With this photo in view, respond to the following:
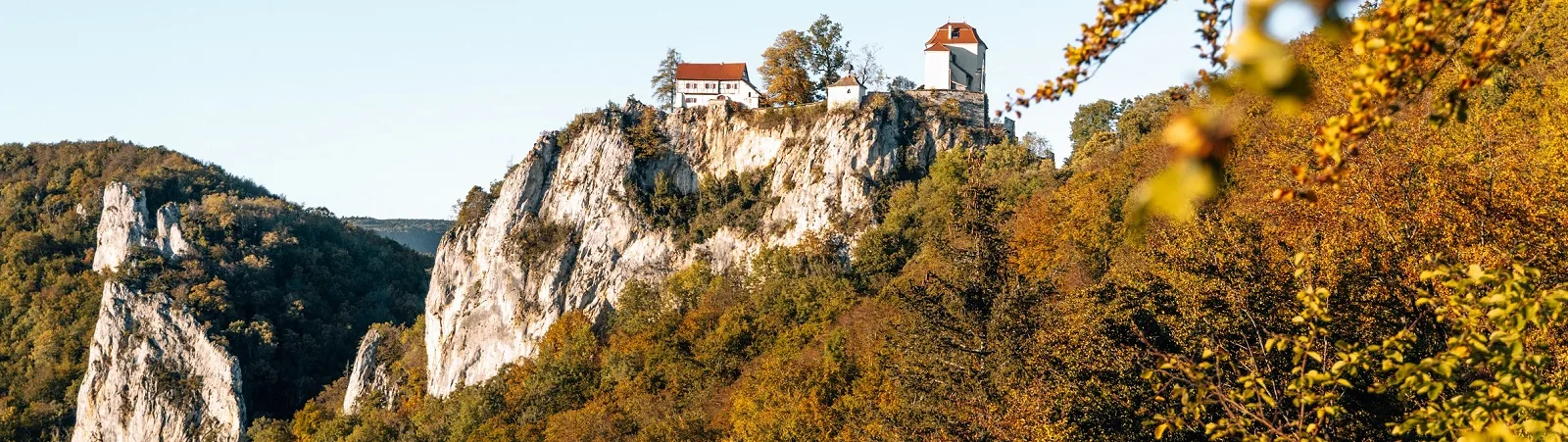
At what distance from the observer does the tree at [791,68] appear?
2734 inches

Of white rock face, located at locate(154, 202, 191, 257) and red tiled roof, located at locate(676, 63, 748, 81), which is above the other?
red tiled roof, located at locate(676, 63, 748, 81)

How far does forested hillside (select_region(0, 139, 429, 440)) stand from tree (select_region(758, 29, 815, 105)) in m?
52.7

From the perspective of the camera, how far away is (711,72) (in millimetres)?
74750

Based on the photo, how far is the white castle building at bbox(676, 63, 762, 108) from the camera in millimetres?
73125

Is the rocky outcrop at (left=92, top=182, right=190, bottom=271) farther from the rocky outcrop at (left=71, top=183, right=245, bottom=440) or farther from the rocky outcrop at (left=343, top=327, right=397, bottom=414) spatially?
the rocky outcrop at (left=343, top=327, right=397, bottom=414)

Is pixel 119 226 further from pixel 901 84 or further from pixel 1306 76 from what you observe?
pixel 1306 76

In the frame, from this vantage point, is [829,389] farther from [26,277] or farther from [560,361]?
[26,277]

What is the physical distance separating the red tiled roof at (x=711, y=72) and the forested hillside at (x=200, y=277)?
46229mm

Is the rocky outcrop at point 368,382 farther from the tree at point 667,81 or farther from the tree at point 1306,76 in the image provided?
the tree at point 1306,76

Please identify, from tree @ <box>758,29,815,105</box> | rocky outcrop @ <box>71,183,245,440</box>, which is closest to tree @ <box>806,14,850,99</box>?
tree @ <box>758,29,815,105</box>

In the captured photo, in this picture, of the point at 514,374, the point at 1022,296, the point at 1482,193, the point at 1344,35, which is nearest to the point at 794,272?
the point at 514,374

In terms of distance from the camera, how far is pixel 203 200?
13012 cm

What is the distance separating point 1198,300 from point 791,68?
51951mm

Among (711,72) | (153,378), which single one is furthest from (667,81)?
(153,378)
